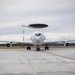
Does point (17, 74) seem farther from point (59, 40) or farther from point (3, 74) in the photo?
point (59, 40)

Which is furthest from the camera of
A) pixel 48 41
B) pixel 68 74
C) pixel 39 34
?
pixel 48 41

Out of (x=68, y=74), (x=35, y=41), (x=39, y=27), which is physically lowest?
(x=68, y=74)

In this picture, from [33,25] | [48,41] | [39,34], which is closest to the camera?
[39,34]

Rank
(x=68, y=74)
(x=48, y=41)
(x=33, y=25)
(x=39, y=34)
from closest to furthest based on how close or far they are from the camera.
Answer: (x=68, y=74) → (x=39, y=34) → (x=48, y=41) → (x=33, y=25)

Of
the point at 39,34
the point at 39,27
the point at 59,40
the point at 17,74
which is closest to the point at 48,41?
the point at 59,40

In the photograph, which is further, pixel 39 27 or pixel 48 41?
pixel 39 27

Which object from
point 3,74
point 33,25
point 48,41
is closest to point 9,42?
point 48,41

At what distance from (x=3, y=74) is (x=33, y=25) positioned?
7236cm

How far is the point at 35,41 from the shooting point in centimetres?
5447

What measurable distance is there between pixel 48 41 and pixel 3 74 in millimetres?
49392

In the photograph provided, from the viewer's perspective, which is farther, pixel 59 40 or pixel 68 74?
pixel 59 40

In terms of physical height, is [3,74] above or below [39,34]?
below

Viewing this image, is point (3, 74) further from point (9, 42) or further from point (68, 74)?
point (9, 42)

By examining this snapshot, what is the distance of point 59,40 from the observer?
217ft
